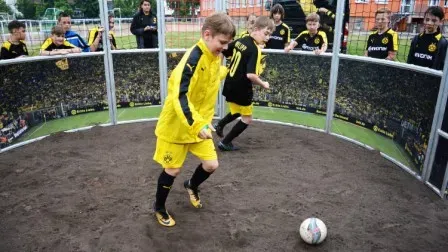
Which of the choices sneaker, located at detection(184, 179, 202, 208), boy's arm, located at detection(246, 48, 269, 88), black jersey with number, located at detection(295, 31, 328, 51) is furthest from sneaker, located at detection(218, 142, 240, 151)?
black jersey with number, located at detection(295, 31, 328, 51)

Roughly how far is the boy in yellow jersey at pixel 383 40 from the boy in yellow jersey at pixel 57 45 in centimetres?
500

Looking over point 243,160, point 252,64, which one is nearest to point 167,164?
point 243,160

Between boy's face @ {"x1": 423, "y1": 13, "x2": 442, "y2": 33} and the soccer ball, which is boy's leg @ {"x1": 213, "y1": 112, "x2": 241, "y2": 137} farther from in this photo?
boy's face @ {"x1": 423, "y1": 13, "x2": 442, "y2": 33}

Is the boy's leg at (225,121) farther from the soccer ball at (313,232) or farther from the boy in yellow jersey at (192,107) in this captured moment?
the soccer ball at (313,232)

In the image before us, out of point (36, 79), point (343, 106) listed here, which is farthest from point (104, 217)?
point (343, 106)

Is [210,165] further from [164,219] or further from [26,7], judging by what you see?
[26,7]

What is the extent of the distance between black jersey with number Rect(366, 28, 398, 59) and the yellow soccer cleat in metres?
4.56

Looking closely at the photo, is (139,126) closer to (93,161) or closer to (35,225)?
(93,161)

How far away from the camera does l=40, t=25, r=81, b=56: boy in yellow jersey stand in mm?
6199

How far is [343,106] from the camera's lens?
21.0 ft

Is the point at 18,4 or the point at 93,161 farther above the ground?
the point at 18,4

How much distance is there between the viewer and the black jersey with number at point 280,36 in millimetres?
7336

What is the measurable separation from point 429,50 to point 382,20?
2.90 feet

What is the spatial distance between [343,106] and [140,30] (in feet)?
16.0
